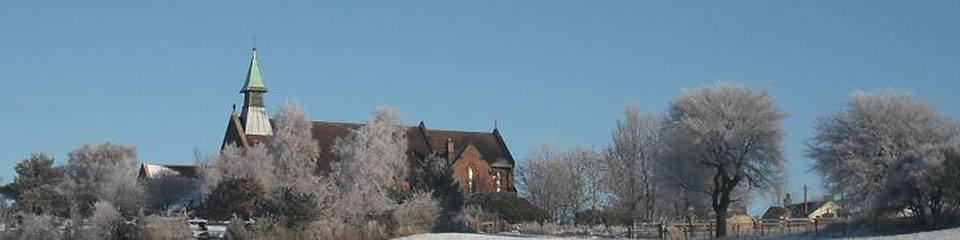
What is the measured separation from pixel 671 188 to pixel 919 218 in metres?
18.5

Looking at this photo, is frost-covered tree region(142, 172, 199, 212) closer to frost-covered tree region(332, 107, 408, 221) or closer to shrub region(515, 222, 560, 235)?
frost-covered tree region(332, 107, 408, 221)

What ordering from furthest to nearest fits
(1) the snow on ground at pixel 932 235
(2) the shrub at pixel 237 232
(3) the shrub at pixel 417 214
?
(3) the shrub at pixel 417 214
(2) the shrub at pixel 237 232
(1) the snow on ground at pixel 932 235

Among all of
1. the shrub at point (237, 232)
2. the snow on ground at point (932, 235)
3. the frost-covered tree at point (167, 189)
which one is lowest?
the snow on ground at point (932, 235)

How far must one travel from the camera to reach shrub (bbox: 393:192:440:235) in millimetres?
68812

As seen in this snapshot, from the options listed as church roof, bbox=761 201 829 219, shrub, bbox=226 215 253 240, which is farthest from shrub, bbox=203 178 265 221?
church roof, bbox=761 201 829 219

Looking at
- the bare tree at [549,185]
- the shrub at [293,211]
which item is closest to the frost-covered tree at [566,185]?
the bare tree at [549,185]

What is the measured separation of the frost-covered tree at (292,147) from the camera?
9238 cm

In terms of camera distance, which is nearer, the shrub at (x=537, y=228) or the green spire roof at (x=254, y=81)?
the shrub at (x=537, y=228)

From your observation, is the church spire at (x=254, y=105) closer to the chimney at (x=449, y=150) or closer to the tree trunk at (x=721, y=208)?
the chimney at (x=449, y=150)

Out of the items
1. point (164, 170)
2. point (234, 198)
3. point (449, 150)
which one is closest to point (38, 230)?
point (234, 198)

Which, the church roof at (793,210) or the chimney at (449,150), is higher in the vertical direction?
the chimney at (449,150)

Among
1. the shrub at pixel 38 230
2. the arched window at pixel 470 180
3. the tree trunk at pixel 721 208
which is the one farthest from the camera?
the arched window at pixel 470 180

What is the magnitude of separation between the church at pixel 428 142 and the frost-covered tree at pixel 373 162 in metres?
8.78

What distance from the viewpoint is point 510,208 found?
87812 millimetres
